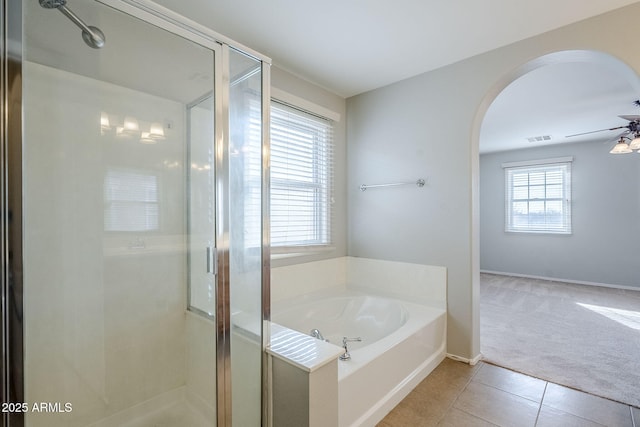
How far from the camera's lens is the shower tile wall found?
131 centimetres

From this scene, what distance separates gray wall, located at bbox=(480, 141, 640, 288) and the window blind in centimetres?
10

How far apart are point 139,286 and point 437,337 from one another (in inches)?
83.2

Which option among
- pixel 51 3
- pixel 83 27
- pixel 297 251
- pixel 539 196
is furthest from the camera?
pixel 539 196

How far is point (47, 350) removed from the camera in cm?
135

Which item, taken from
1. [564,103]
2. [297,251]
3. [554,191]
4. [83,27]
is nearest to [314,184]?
[297,251]

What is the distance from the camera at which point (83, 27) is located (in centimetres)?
129

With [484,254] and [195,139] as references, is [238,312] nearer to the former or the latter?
[195,139]

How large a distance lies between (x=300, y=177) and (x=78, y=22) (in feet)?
5.46

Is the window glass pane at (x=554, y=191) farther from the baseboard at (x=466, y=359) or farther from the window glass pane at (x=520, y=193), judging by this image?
the baseboard at (x=466, y=359)

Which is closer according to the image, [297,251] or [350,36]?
[350,36]

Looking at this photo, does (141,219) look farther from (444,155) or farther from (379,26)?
(444,155)

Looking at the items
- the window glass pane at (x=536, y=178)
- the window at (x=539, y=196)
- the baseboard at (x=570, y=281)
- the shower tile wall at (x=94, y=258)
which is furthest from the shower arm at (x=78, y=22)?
the baseboard at (x=570, y=281)

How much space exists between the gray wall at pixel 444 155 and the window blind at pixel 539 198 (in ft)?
13.0

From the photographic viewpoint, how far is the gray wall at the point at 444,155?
6.66 feet
